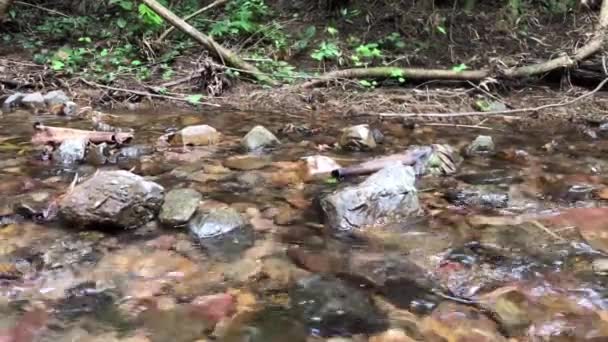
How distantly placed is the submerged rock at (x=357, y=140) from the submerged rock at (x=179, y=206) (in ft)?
4.77

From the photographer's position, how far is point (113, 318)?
2031 millimetres

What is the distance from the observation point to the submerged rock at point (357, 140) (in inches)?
161

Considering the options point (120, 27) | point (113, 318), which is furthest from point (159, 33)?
point (113, 318)

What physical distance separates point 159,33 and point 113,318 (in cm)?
580

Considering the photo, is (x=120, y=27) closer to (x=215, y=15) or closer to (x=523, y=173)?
(x=215, y=15)

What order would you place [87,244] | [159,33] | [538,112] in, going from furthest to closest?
[159,33], [538,112], [87,244]

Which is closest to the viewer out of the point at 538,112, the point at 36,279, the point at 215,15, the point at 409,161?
the point at 36,279

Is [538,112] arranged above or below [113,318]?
below

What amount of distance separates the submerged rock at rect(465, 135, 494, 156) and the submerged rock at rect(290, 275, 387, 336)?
2.09 m

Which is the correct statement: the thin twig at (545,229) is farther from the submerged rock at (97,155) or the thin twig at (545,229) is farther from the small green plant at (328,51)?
the small green plant at (328,51)

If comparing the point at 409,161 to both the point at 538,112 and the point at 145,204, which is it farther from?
the point at 538,112

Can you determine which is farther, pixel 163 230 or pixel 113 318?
pixel 163 230

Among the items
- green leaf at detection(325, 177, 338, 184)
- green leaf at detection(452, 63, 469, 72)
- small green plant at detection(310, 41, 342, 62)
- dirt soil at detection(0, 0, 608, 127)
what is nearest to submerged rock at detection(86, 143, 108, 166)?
green leaf at detection(325, 177, 338, 184)

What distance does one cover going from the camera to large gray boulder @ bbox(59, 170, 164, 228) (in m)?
2.65
